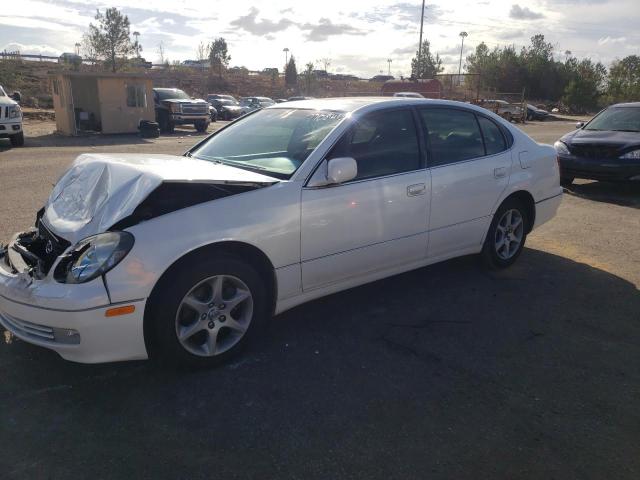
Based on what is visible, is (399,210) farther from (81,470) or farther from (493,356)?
(81,470)

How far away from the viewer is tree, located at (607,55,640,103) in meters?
41.6

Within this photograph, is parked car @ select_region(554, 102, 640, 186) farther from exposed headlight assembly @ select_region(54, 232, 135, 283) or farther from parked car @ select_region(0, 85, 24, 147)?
parked car @ select_region(0, 85, 24, 147)

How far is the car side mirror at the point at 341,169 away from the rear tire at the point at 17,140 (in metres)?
15.1

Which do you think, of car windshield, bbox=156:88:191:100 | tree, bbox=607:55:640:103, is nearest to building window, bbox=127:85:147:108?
car windshield, bbox=156:88:191:100

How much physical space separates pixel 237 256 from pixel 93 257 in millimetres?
811

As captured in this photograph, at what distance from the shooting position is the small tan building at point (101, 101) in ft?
66.1

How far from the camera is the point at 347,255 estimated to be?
12.4 feet

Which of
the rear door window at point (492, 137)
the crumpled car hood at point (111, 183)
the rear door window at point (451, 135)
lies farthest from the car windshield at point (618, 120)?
the crumpled car hood at point (111, 183)

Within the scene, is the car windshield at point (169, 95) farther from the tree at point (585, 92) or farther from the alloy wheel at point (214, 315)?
the tree at point (585, 92)

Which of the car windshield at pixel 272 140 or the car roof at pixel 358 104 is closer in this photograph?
the car windshield at pixel 272 140

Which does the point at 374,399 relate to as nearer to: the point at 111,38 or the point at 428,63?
the point at 111,38

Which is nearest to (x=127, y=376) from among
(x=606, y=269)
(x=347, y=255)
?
(x=347, y=255)

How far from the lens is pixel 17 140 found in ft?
51.6

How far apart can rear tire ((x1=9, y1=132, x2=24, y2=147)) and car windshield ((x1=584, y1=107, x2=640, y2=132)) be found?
14.9 m
